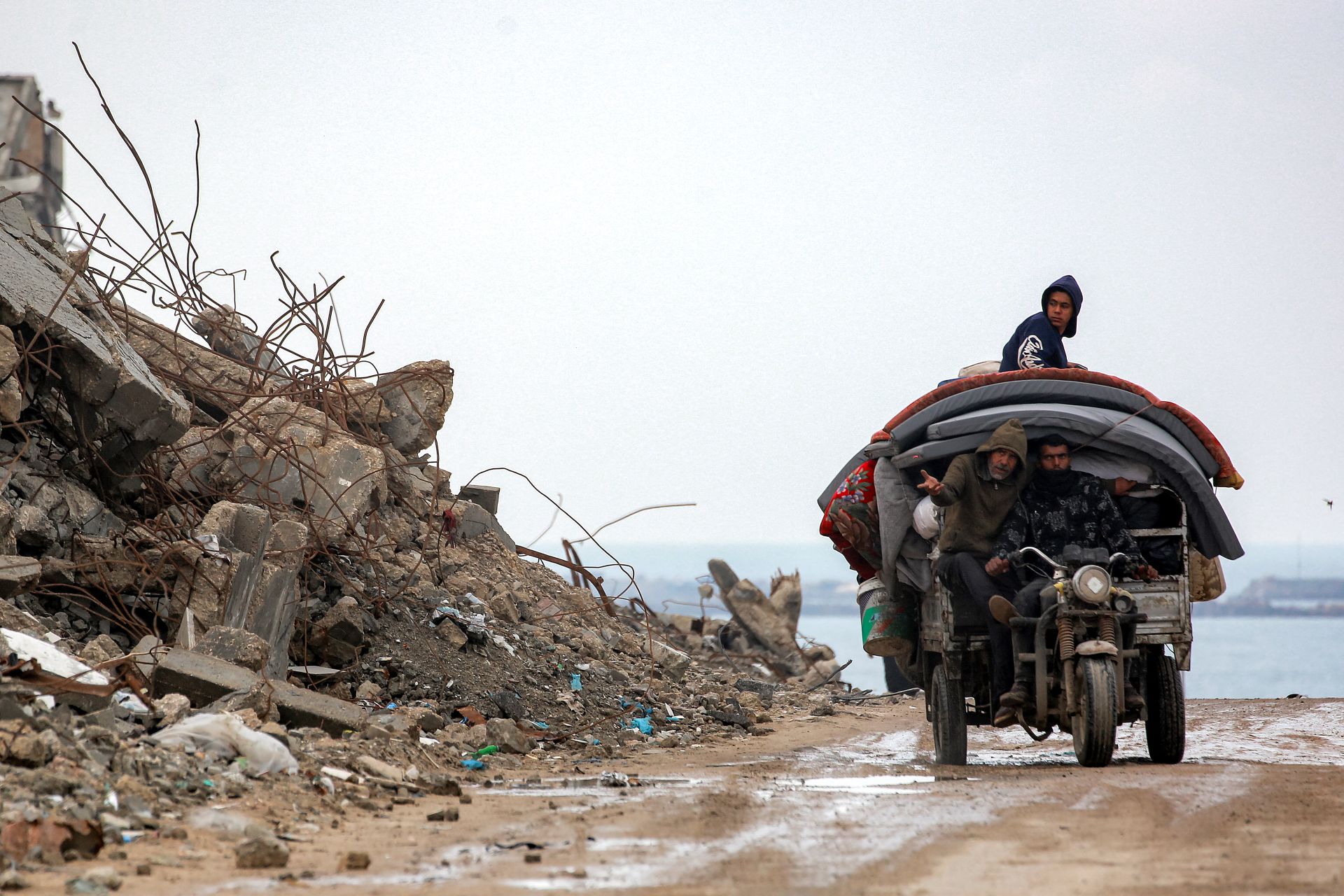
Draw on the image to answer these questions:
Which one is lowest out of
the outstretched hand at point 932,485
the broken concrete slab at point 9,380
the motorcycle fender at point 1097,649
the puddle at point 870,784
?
the puddle at point 870,784

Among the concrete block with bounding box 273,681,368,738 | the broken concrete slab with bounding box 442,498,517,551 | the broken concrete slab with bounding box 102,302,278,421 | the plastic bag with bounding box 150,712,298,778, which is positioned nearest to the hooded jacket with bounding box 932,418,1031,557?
the concrete block with bounding box 273,681,368,738

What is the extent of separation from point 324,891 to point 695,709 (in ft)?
24.0

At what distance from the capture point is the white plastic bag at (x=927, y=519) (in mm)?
7434

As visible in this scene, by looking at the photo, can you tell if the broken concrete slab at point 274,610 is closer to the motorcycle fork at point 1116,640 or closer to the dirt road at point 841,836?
the dirt road at point 841,836

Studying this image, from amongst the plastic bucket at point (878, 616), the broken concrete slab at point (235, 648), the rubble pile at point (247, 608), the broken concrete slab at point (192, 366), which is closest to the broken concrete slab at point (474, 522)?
the rubble pile at point (247, 608)

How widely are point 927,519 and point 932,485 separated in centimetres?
26

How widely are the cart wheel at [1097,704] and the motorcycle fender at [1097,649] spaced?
0.05 metres

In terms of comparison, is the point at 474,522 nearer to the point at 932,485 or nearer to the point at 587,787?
the point at 932,485

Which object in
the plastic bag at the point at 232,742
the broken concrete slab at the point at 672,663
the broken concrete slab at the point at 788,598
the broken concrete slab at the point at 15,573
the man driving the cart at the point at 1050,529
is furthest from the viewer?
the broken concrete slab at the point at 788,598

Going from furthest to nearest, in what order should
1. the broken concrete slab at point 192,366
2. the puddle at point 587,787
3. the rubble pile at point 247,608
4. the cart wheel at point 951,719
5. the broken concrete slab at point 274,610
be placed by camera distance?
the broken concrete slab at point 192,366 → the broken concrete slab at point 274,610 → the cart wheel at point 951,719 → the puddle at point 587,787 → the rubble pile at point 247,608

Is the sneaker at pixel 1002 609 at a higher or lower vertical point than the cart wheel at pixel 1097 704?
higher

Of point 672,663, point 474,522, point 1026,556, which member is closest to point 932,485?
point 1026,556

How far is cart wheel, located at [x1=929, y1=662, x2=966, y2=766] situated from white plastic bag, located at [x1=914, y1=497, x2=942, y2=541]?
89 centimetres

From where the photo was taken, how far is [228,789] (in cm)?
517
